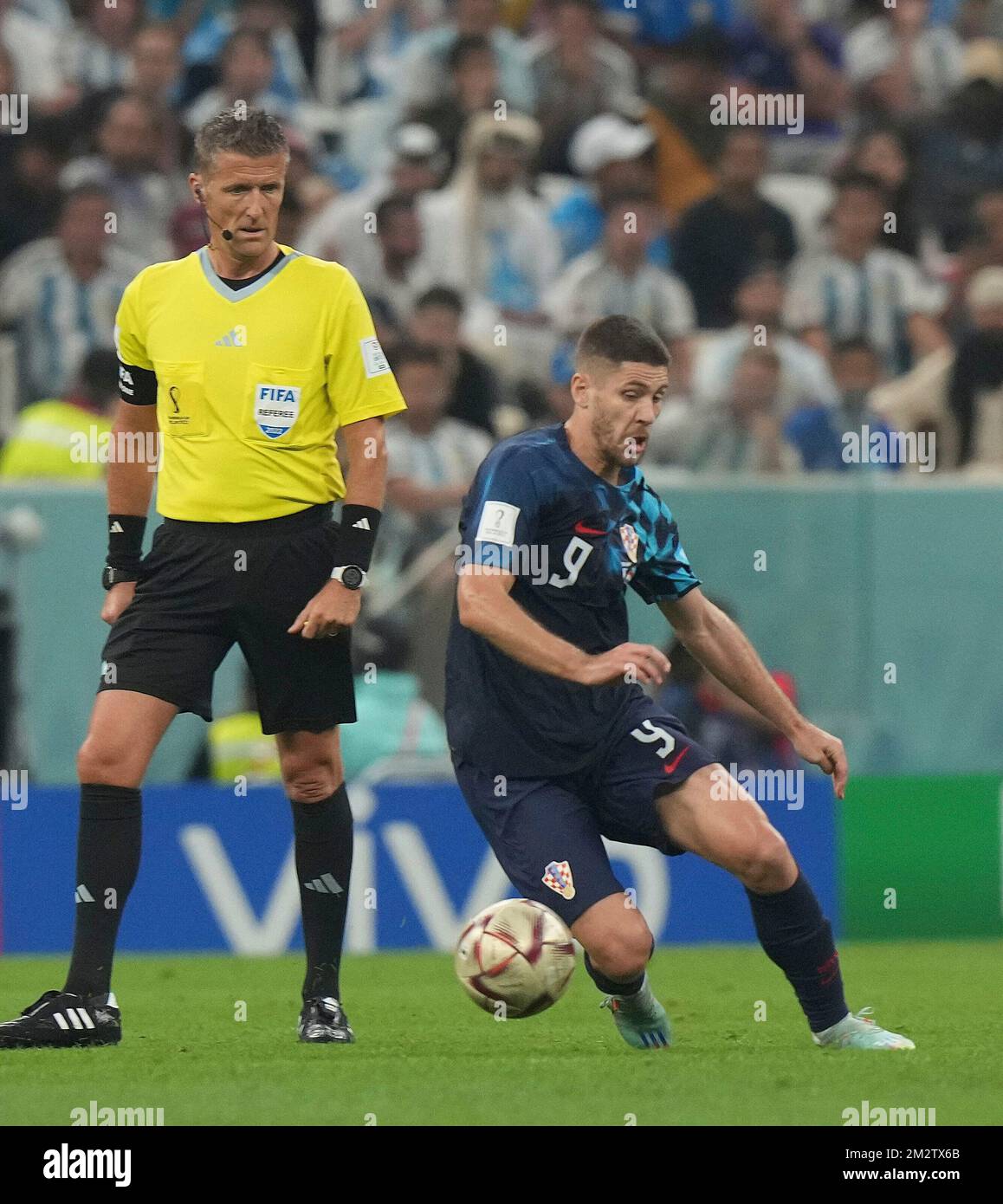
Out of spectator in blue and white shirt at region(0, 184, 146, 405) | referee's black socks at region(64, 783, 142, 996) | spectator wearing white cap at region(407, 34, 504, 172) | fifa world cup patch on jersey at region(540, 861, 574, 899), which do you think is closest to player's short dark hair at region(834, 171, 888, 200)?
spectator wearing white cap at region(407, 34, 504, 172)

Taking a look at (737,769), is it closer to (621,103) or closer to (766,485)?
(766,485)

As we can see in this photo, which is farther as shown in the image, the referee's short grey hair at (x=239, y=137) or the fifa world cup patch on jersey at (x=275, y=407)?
the fifa world cup patch on jersey at (x=275, y=407)

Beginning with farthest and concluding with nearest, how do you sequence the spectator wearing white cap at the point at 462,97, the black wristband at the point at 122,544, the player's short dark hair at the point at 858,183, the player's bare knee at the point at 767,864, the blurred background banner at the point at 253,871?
the player's short dark hair at the point at 858,183
the spectator wearing white cap at the point at 462,97
the blurred background banner at the point at 253,871
the black wristband at the point at 122,544
the player's bare knee at the point at 767,864

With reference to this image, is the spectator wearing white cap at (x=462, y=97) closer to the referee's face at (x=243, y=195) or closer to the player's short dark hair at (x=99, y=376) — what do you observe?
the player's short dark hair at (x=99, y=376)

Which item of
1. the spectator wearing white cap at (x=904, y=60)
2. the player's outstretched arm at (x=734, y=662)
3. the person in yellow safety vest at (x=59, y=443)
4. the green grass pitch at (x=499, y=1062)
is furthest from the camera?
the spectator wearing white cap at (x=904, y=60)

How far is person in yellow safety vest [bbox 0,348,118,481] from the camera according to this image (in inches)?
385

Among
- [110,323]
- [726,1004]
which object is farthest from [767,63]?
[726,1004]

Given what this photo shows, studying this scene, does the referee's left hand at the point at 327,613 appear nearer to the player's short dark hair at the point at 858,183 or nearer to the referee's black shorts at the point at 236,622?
the referee's black shorts at the point at 236,622

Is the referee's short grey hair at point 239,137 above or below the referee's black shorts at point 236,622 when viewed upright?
above

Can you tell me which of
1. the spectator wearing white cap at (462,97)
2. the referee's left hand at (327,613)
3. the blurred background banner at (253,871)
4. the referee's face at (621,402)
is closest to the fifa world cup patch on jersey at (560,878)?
the referee's left hand at (327,613)

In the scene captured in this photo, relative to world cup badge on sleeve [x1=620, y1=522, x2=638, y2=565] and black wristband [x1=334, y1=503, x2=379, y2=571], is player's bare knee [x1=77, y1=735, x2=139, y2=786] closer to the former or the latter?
black wristband [x1=334, y1=503, x2=379, y2=571]

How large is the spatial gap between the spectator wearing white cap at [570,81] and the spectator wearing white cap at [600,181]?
17 cm

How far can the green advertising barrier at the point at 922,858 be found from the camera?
988cm

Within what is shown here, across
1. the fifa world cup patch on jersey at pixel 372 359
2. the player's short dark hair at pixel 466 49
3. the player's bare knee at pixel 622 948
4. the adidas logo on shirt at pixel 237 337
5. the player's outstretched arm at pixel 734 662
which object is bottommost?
the player's bare knee at pixel 622 948
